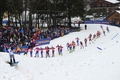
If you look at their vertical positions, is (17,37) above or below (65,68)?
above

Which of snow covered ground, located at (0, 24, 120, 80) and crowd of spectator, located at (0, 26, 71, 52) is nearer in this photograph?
snow covered ground, located at (0, 24, 120, 80)

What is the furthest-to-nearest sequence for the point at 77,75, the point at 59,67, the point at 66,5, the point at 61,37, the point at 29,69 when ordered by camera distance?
the point at 66,5, the point at 61,37, the point at 59,67, the point at 29,69, the point at 77,75

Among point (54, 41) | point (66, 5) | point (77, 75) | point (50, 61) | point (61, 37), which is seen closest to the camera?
point (77, 75)

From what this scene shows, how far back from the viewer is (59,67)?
23484 mm

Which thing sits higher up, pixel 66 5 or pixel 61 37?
pixel 66 5

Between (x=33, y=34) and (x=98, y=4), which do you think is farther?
(x=98, y=4)

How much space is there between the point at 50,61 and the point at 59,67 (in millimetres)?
2222

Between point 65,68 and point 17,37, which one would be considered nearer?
point 65,68

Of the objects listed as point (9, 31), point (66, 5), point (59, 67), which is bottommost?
point (59, 67)

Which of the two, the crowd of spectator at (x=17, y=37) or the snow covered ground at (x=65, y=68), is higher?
the crowd of spectator at (x=17, y=37)

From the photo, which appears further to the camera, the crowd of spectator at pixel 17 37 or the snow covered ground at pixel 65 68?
the crowd of spectator at pixel 17 37

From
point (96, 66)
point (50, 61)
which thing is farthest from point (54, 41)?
point (96, 66)

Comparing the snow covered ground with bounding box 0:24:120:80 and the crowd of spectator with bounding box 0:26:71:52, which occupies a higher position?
the crowd of spectator with bounding box 0:26:71:52

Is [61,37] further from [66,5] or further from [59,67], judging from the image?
[59,67]
